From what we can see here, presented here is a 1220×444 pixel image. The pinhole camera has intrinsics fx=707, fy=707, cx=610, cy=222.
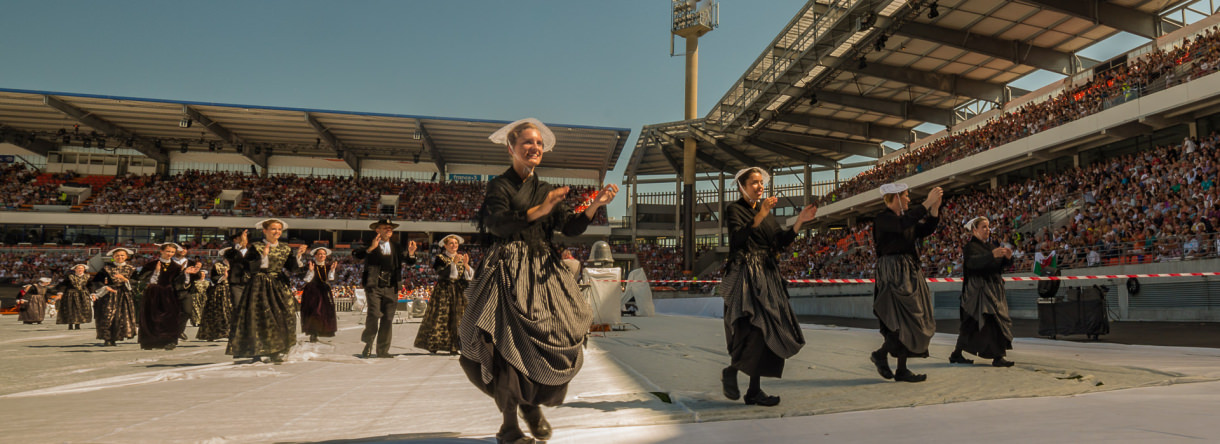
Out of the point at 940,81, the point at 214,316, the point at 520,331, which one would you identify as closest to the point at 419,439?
the point at 520,331

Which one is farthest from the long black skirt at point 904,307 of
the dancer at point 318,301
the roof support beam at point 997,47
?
the roof support beam at point 997,47

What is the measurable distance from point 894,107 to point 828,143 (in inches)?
264

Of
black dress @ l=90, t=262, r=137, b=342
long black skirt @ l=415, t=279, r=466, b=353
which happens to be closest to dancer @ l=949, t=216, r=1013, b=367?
long black skirt @ l=415, t=279, r=466, b=353

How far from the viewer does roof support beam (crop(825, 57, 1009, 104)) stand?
26.3 metres

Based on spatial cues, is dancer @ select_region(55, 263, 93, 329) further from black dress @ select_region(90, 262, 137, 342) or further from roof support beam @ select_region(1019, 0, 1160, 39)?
roof support beam @ select_region(1019, 0, 1160, 39)

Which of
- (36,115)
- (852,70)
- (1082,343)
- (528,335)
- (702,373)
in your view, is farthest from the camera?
(36,115)

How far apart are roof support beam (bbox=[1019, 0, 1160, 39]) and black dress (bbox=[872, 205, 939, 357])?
18329mm

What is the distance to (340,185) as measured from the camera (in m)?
41.0

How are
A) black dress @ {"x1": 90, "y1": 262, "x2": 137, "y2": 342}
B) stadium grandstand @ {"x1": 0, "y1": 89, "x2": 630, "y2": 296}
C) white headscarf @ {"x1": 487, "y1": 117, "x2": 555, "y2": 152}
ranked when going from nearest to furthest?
white headscarf @ {"x1": 487, "y1": 117, "x2": 555, "y2": 152} → black dress @ {"x1": 90, "y1": 262, "x2": 137, "y2": 342} → stadium grandstand @ {"x1": 0, "y1": 89, "x2": 630, "y2": 296}

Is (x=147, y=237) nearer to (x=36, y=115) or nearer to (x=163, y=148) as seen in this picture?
(x=163, y=148)

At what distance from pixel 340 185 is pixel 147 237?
10.4 metres

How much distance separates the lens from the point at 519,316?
3.26 meters

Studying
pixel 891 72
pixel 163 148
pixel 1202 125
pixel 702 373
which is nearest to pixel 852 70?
pixel 891 72

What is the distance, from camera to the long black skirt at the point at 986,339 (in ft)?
21.1
